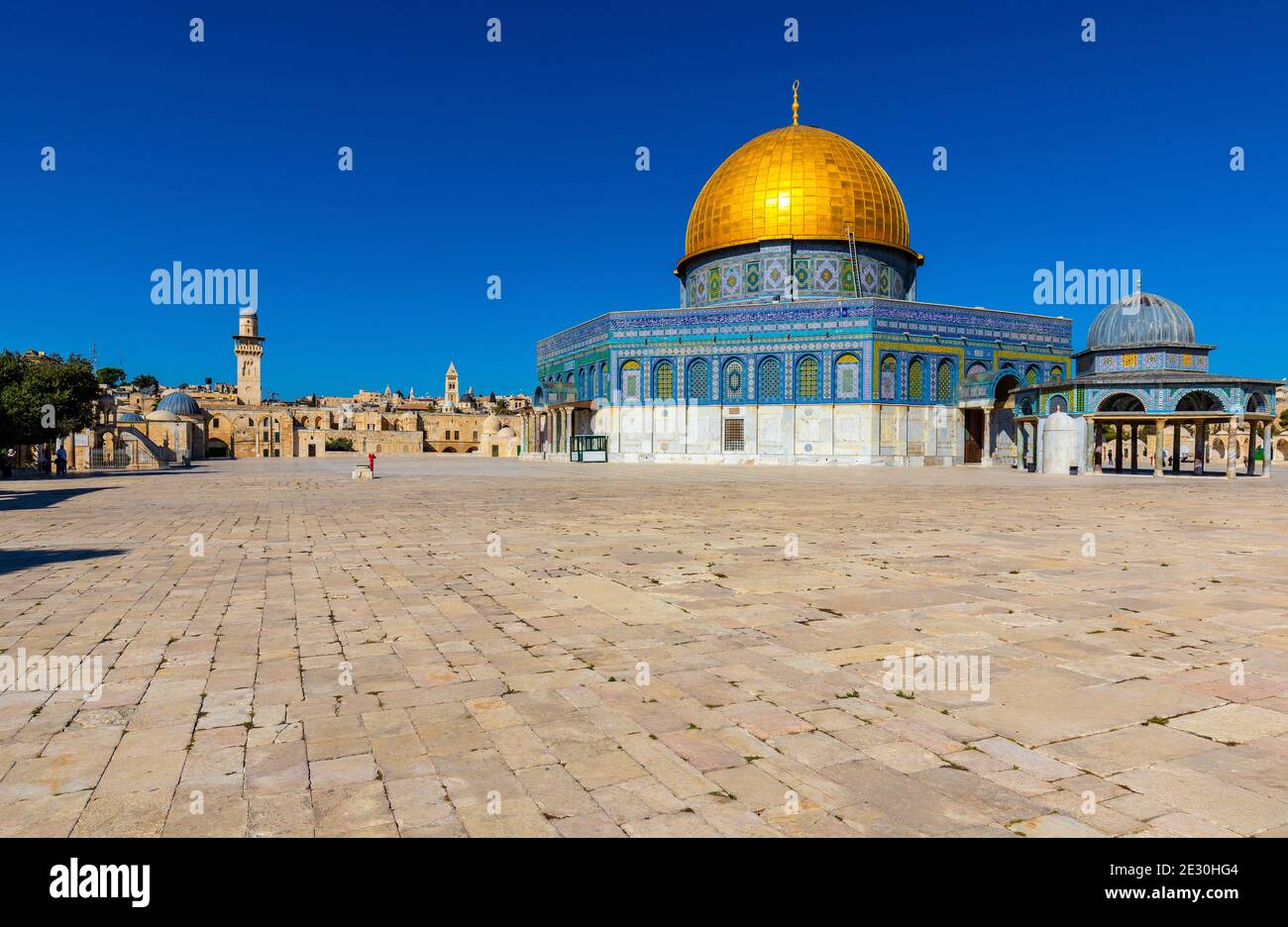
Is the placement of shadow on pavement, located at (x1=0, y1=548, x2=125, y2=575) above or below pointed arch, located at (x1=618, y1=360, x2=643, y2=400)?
below

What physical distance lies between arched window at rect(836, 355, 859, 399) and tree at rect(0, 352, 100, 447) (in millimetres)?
31715

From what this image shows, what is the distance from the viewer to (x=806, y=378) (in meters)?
40.7

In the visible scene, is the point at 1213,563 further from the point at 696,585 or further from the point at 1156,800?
the point at 1156,800

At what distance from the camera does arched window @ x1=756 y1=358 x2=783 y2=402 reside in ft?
135

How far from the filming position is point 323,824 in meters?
2.67

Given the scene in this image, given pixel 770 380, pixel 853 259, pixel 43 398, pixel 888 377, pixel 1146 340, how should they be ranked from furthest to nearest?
pixel 853 259
pixel 770 380
pixel 888 377
pixel 1146 340
pixel 43 398

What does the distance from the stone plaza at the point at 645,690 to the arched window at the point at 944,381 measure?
3296 cm

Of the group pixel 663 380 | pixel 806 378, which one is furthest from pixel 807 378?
pixel 663 380

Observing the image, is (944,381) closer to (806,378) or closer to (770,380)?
(806,378)

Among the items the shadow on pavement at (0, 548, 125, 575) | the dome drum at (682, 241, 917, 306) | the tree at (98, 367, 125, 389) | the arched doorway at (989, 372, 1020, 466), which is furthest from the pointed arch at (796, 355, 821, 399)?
the tree at (98, 367, 125, 389)

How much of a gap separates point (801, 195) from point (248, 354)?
3388 inches

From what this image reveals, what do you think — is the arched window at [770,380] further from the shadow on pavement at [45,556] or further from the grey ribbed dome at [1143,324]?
the shadow on pavement at [45,556]

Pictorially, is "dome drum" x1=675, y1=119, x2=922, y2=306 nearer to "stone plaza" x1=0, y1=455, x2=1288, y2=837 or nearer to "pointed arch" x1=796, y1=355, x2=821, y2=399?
"pointed arch" x1=796, y1=355, x2=821, y2=399

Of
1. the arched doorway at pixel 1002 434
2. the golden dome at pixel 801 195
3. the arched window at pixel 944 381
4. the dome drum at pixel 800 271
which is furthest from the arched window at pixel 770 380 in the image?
the arched doorway at pixel 1002 434
